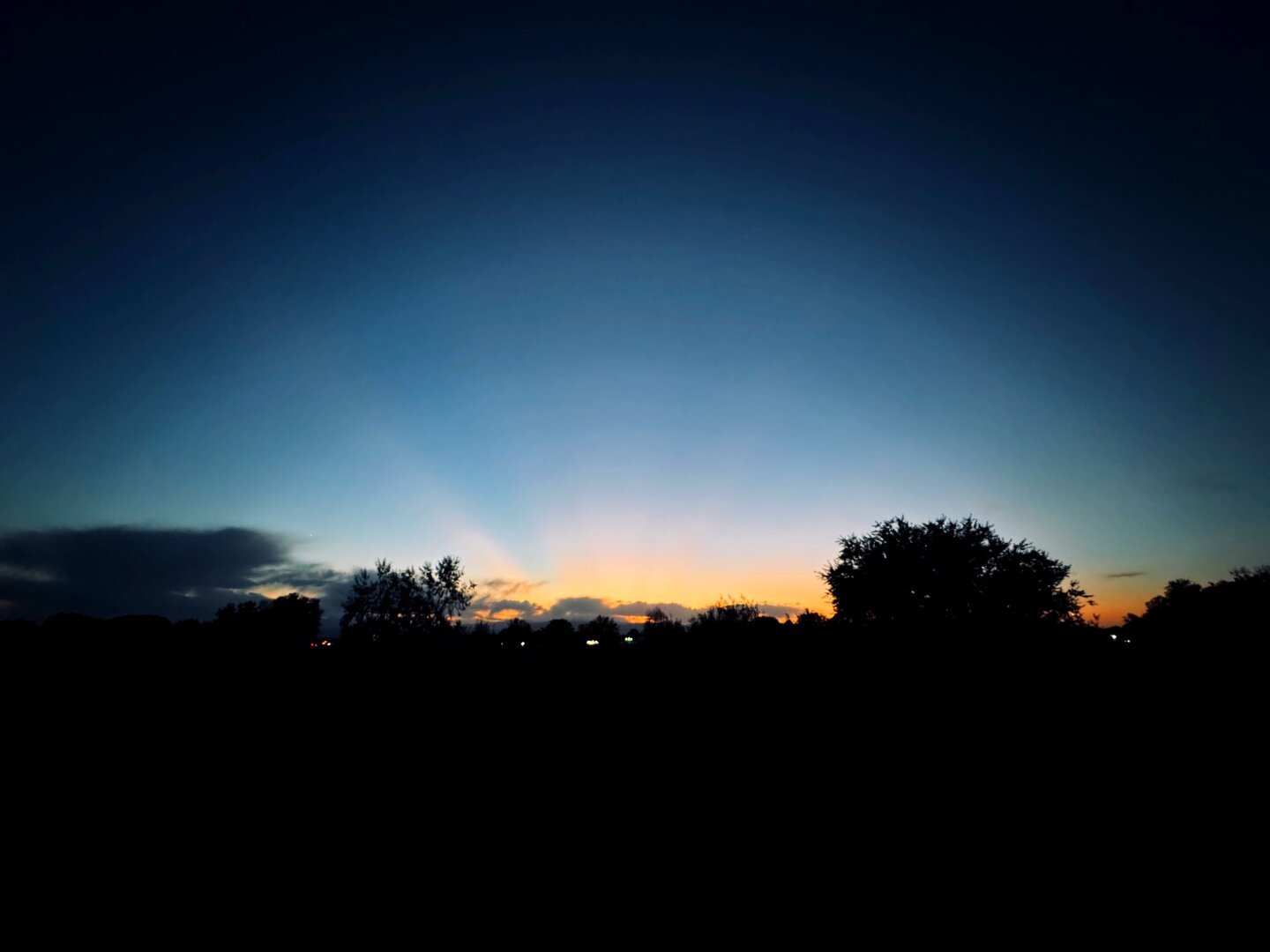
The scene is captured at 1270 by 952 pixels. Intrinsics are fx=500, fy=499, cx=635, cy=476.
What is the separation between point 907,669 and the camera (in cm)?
791

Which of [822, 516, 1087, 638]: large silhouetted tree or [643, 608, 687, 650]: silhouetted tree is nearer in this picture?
[643, 608, 687, 650]: silhouetted tree

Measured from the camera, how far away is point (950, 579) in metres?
32.8

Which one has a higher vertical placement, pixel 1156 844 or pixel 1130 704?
pixel 1130 704

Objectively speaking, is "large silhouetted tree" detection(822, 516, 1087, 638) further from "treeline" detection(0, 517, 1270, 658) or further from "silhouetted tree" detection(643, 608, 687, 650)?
"silhouetted tree" detection(643, 608, 687, 650)

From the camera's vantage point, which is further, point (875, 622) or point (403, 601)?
point (403, 601)

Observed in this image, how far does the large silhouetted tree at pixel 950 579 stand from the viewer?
105 feet

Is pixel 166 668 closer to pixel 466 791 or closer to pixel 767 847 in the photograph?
pixel 466 791

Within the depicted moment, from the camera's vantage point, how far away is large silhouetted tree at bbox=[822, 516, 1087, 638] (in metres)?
32.1

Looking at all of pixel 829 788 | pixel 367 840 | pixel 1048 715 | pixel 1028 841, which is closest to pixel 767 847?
pixel 829 788

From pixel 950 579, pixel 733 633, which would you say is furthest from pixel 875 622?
pixel 950 579

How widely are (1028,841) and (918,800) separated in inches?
35.4

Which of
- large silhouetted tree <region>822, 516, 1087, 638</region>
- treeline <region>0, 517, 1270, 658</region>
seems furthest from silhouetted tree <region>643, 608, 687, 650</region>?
large silhouetted tree <region>822, 516, 1087, 638</region>

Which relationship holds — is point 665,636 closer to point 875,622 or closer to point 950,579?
point 875,622

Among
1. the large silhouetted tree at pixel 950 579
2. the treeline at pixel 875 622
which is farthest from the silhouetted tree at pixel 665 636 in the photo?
the large silhouetted tree at pixel 950 579
